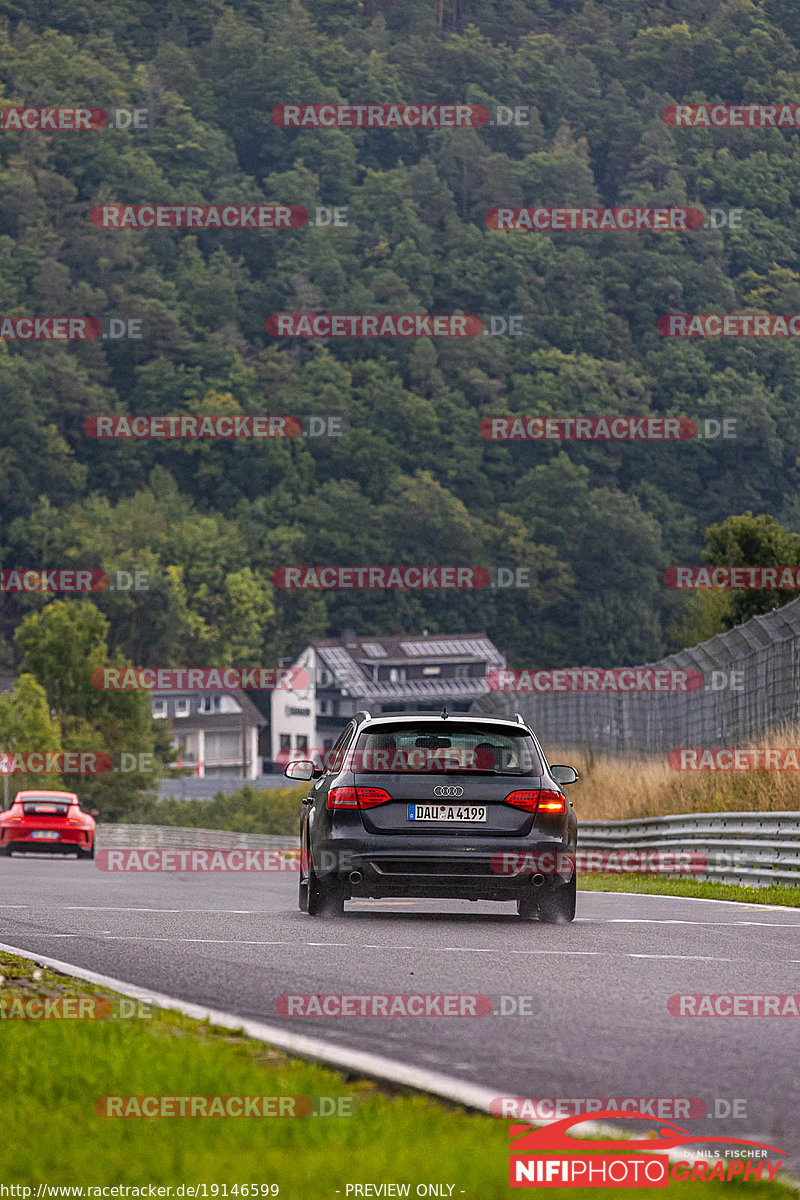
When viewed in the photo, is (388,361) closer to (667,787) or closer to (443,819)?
(667,787)

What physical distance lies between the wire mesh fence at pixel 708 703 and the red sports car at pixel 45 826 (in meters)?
7.89

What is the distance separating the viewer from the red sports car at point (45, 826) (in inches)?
1211

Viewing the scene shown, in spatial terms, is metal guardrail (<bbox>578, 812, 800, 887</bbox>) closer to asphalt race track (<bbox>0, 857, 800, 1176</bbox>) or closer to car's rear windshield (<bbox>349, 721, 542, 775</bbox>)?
asphalt race track (<bbox>0, 857, 800, 1176</bbox>)

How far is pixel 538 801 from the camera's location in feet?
43.2

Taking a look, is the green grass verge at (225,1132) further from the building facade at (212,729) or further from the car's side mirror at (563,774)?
the building facade at (212,729)

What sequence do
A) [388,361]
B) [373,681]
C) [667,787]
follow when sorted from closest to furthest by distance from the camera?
[667,787], [373,681], [388,361]

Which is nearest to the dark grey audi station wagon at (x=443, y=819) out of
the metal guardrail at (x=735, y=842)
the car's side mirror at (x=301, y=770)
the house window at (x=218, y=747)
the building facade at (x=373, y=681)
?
the car's side mirror at (x=301, y=770)

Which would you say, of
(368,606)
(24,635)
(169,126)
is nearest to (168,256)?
(169,126)

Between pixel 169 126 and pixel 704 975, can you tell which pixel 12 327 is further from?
pixel 704 975

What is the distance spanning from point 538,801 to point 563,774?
1057 millimetres

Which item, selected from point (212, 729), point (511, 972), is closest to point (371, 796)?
point (511, 972)

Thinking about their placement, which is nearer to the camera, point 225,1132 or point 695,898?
point 225,1132

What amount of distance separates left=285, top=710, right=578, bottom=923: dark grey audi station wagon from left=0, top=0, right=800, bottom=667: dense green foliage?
130 m

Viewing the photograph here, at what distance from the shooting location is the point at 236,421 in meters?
155
